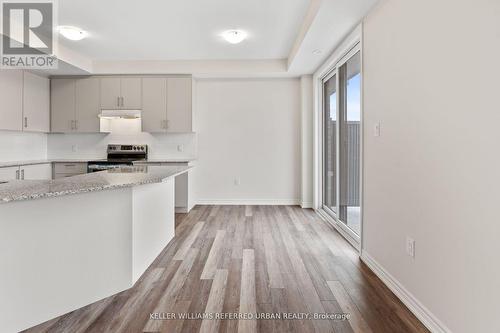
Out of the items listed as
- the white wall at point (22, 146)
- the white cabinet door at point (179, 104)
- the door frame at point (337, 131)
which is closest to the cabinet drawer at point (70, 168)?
the white wall at point (22, 146)

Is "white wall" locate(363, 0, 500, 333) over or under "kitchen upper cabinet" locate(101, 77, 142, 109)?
under

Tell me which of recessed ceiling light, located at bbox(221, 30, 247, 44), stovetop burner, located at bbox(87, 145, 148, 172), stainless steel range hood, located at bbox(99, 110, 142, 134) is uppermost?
recessed ceiling light, located at bbox(221, 30, 247, 44)

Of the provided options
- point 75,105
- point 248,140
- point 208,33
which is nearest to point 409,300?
point 208,33

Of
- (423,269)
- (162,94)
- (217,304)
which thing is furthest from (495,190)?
(162,94)

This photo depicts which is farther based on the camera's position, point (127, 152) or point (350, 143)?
point (127, 152)

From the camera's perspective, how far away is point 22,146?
495 centimetres

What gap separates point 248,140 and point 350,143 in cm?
233

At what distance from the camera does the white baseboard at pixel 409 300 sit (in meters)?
1.75

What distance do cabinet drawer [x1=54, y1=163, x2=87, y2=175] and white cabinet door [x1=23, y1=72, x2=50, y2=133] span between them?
2.29ft

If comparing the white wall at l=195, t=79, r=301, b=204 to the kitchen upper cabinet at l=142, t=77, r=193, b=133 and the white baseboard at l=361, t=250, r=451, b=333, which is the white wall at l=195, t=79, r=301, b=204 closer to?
the kitchen upper cabinet at l=142, t=77, r=193, b=133

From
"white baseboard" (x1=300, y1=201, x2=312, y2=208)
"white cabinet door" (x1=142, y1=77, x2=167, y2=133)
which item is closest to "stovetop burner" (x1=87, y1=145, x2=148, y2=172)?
"white cabinet door" (x1=142, y1=77, x2=167, y2=133)

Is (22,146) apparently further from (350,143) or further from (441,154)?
(441,154)

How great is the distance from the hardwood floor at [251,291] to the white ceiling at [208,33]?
93.7 inches

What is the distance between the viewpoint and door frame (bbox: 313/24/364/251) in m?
3.14
